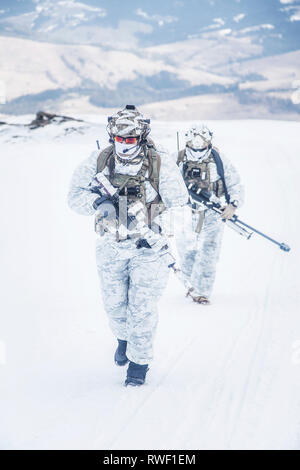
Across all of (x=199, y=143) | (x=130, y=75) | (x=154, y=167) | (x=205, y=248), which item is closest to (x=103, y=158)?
(x=154, y=167)

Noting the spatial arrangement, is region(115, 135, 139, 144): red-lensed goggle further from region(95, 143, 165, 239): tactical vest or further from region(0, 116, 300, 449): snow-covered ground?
region(0, 116, 300, 449): snow-covered ground

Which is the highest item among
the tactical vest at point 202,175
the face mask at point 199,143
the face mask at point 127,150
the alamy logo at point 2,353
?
the face mask at point 199,143

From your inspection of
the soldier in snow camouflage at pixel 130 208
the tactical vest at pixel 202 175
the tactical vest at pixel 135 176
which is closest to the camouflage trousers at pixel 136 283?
the soldier in snow camouflage at pixel 130 208

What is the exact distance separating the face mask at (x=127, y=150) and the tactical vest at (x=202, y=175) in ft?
6.05

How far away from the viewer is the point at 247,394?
2672mm

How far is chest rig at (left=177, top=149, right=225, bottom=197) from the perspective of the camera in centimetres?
426

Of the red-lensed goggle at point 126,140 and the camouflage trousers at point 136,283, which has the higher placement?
the red-lensed goggle at point 126,140

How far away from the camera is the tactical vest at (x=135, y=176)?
8.63 feet

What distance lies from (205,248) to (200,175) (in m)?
0.97

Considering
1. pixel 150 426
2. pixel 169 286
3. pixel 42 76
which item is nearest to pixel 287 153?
pixel 169 286

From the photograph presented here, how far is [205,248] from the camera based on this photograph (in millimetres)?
4531

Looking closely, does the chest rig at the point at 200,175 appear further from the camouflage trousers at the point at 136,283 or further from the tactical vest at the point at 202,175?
the camouflage trousers at the point at 136,283

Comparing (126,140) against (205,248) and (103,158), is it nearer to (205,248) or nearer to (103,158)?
(103,158)

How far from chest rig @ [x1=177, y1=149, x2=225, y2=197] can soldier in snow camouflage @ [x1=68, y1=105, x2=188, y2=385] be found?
5.27 feet
